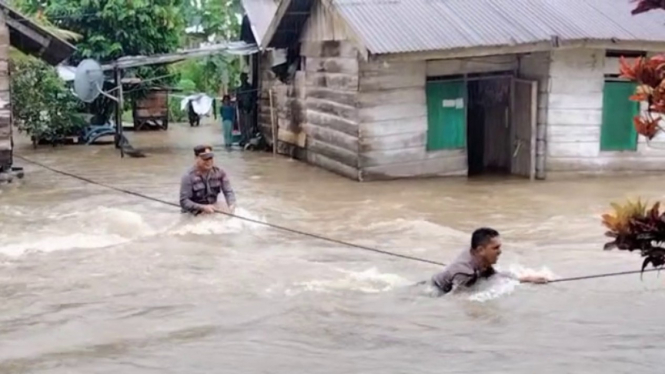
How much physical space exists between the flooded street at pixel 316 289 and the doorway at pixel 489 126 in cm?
208

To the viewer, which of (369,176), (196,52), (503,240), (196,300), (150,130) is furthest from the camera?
(150,130)

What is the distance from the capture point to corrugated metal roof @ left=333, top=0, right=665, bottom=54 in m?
15.9

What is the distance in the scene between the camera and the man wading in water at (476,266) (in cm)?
822

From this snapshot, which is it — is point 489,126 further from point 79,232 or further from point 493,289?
point 493,289

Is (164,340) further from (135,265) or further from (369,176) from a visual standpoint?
(369,176)

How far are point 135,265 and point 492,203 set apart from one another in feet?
20.3

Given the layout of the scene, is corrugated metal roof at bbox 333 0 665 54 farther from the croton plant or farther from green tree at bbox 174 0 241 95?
green tree at bbox 174 0 241 95

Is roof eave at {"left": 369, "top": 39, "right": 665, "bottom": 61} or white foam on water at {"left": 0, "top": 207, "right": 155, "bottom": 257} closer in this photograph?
white foam on water at {"left": 0, "top": 207, "right": 155, "bottom": 257}

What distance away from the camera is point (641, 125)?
11.8ft

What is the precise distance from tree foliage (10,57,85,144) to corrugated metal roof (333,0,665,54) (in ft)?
32.6

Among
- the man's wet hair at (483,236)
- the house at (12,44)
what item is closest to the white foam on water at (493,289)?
the man's wet hair at (483,236)

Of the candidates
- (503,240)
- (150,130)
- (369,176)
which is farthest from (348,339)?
(150,130)

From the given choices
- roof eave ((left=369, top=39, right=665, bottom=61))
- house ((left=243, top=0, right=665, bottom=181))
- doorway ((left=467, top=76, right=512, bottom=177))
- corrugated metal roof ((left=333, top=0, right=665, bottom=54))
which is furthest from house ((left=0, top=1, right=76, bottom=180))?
doorway ((left=467, top=76, right=512, bottom=177))

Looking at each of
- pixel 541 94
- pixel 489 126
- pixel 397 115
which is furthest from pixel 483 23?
pixel 489 126
